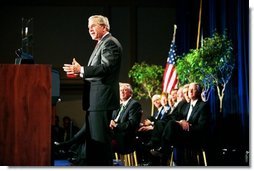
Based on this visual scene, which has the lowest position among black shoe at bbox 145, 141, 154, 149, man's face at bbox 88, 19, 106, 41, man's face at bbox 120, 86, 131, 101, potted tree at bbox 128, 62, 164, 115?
black shoe at bbox 145, 141, 154, 149

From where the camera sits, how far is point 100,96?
400 cm

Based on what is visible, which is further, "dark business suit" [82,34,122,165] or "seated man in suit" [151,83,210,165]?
"seated man in suit" [151,83,210,165]

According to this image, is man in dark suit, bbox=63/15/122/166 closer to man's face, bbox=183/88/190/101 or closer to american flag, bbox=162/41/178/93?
Answer: american flag, bbox=162/41/178/93

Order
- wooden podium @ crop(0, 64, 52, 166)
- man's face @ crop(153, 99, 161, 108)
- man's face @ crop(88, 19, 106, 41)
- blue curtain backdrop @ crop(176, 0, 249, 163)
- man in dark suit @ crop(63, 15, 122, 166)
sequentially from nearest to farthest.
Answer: wooden podium @ crop(0, 64, 52, 166)
man in dark suit @ crop(63, 15, 122, 166)
man's face @ crop(88, 19, 106, 41)
blue curtain backdrop @ crop(176, 0, 249, 163)
man's face @ crop(153, 99, 161, 108)

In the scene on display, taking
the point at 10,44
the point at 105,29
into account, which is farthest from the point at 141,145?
the point at 10,44

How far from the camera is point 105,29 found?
420 centimetres

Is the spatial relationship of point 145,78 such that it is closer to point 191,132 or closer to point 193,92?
point 193,92

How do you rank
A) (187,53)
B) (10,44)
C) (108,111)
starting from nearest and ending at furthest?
(108,111) < (10,44) < (187,53)

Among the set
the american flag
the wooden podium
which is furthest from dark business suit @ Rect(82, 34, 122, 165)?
the american flag

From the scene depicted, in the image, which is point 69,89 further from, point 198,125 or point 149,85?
A: point 198,125

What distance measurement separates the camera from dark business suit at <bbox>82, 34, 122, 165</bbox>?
400 cm

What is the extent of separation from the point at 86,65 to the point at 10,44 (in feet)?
2.73

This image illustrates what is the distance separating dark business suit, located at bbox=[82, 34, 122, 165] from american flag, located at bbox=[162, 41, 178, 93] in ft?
2.13

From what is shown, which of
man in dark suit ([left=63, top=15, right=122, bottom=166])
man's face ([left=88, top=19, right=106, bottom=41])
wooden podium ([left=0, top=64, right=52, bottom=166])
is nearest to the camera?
wooden podium ([left=0, top=64, right=52, bottom=166])
